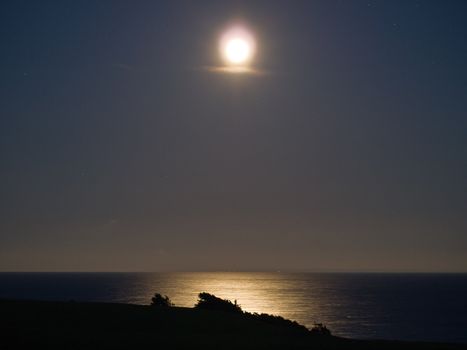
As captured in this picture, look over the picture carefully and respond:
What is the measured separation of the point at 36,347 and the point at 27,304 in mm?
12099

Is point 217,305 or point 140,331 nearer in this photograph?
point 140,331

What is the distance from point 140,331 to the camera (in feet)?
82.8

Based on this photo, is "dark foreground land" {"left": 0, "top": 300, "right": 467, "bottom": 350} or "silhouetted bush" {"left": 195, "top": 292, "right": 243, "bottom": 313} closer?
"dark foreground land" {"left": 0, "top": 300, "right": 467, "bottom": 350}

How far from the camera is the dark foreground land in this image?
2161cm

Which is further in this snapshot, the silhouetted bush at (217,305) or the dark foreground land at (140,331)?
the silhouetted bush at (217,305)

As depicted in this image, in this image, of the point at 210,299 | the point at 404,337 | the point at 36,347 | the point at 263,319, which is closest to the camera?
the point at 36,347

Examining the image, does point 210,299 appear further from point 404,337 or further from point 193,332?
point 404,337

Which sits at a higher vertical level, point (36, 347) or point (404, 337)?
point (36, 347)

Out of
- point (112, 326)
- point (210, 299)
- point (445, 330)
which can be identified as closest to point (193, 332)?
point (112, 326)

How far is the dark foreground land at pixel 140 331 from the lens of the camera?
21609mm

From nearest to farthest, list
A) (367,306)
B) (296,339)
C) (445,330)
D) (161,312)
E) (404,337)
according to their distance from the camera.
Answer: (296,339), (161,312), (404,337), (445,330), (367,306)

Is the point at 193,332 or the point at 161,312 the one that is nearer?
the point at 193,332

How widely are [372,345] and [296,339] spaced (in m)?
4.04

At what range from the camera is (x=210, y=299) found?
4209 centimetres
